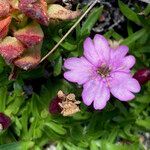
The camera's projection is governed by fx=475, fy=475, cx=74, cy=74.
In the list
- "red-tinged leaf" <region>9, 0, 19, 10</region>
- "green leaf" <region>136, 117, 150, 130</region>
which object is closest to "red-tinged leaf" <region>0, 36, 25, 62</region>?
"red-tinged leaf" <region>9, 0, 19, 10</region>

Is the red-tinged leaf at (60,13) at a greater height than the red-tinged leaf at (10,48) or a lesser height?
greater

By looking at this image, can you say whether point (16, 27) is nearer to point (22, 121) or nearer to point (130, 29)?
point (22, 121)

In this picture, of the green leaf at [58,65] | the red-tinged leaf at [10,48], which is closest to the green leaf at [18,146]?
the green leaf at [58,65]

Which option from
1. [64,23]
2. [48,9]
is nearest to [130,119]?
[64,23]

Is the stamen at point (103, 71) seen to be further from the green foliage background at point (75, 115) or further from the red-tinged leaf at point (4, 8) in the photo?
the red-tinged leaf at point (4, 8)

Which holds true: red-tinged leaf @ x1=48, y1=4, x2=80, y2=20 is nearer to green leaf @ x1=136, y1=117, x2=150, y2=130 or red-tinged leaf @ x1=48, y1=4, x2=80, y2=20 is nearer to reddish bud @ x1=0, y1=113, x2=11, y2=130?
reddish bud @ x1=0, y1=113, x2=11, y2=130
